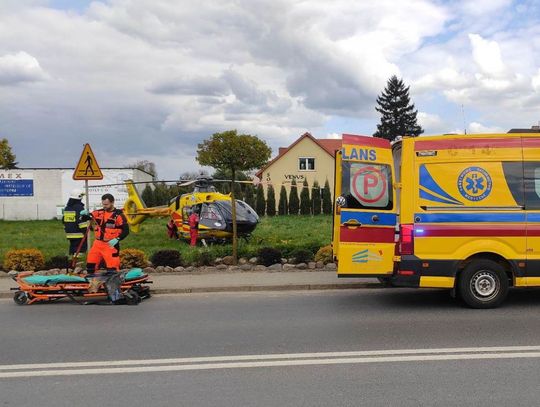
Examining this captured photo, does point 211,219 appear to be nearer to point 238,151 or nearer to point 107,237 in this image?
point 107,237

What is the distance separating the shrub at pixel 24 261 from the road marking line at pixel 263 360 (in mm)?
7127

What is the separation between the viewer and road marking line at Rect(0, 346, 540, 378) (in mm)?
5395

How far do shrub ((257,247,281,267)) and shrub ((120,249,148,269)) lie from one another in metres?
2.68

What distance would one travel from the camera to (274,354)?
5.84 meters

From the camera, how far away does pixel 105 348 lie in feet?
20.5

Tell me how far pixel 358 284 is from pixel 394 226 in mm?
2415

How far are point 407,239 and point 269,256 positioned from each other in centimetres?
503

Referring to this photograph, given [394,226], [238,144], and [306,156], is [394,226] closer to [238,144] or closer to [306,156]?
[306,156]

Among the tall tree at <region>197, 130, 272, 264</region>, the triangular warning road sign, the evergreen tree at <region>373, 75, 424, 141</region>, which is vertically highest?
the evergreen tree at <region>373, 75, 424, 141</region>

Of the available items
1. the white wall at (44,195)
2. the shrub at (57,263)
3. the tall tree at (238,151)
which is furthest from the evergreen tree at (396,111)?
the shrub at (57,263)

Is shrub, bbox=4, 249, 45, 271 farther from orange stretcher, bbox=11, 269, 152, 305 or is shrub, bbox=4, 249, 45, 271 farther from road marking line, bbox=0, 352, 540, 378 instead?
road marking line, bbox=0, 352, 540, 378

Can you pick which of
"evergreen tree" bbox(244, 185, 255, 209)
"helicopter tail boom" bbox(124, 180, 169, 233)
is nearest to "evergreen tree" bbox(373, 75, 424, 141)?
"evergreen tree" bbox(244, 185, 255, 209)

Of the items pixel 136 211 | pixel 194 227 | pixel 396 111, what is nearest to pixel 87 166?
pixel 194 227

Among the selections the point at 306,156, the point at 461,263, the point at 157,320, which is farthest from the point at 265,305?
the point at 306,156
